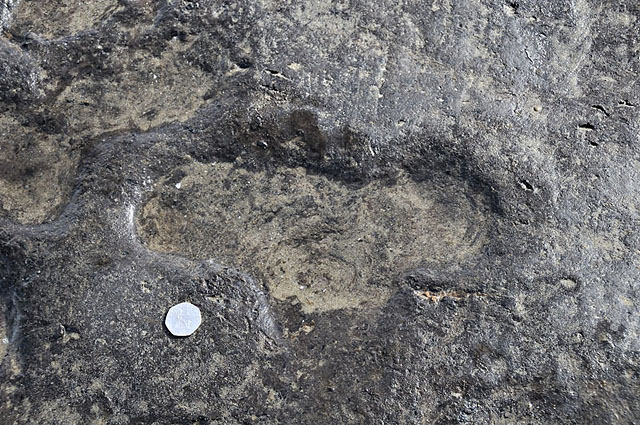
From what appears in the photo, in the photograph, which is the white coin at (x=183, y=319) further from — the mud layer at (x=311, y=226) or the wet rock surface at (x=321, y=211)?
the mud layer at (x=311, y=226)

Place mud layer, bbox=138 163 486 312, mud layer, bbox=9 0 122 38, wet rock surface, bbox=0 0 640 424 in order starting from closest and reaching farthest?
1. wet rock surface, bbox=0 0 640 424
2. mud layer, bbox=138 163 486 312
3. mud layer, bbox=9 0 122 38

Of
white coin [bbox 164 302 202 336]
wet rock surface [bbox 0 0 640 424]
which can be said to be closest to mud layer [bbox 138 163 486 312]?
wet rock surface [bbox 0 0 640 424]

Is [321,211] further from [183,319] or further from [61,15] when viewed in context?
[61,15]

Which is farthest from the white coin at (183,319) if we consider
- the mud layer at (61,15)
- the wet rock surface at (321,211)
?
the mud layer at (61,15)

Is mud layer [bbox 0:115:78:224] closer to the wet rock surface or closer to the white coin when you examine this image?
the wet rock surface

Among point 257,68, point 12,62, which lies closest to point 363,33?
point 257,68

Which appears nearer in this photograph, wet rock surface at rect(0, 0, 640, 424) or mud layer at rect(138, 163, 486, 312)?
wet rock surface at rect(0, 0, 640, 424)
